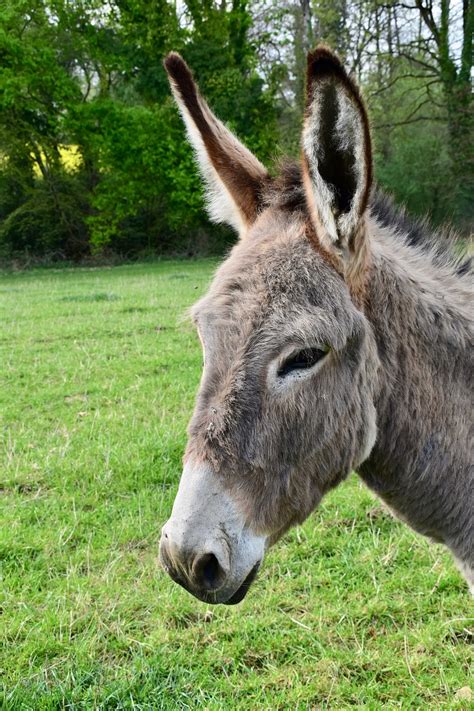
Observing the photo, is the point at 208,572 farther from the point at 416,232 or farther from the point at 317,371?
the point at 416,232

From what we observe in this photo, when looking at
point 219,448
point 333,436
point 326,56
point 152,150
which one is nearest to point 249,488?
point 219,448

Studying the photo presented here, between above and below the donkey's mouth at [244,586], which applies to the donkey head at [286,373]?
above

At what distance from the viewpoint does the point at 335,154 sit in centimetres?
204

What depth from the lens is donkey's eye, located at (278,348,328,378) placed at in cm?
198

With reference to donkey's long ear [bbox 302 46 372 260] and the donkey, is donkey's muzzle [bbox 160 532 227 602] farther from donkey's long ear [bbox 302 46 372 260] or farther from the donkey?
donkey's long ear [bbox 302 46 372 260]

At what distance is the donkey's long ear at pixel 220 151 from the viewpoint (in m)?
2.55

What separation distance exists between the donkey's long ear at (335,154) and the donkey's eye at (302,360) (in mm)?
389

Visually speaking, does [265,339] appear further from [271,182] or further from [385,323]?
[271,182]


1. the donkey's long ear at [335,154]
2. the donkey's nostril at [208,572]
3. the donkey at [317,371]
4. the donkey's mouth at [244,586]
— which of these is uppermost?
→ the donkey's long ear at [335,154]

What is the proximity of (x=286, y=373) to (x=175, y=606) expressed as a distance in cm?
214

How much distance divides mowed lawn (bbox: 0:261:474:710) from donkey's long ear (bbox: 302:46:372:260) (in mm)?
1594

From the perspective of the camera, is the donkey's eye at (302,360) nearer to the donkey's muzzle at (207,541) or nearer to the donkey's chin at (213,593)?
the donkey's muzzle at (207,541)

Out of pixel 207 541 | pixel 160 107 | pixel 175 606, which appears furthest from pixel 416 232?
pixel 160 107

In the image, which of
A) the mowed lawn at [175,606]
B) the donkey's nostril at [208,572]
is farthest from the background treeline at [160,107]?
the donkey's nostril at [208,572]
